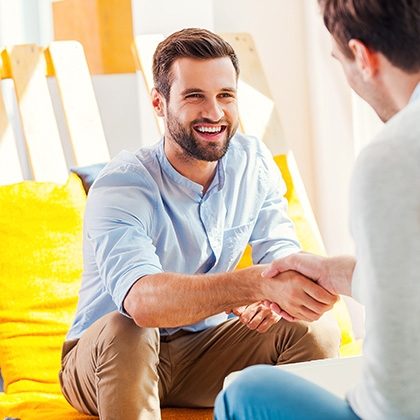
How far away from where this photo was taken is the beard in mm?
1913

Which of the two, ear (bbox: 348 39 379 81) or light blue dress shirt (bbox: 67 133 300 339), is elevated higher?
ear (bbox: 348 39 379 81)

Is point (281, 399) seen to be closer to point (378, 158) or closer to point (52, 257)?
point (378, 158)

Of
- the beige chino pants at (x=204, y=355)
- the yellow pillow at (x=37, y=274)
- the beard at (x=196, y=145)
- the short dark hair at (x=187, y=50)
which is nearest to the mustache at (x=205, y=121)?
the beard at (x=196, y=145)

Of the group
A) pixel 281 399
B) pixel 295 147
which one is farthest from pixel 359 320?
pixel 281 399

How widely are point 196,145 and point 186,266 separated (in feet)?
0.96

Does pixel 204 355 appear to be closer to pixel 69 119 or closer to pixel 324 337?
pixel 324 337

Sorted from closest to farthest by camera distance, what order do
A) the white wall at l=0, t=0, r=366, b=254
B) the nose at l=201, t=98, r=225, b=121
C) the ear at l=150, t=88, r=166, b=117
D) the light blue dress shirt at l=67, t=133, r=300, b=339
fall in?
the light blue dress shirt at l=67, t=133, r=300, b=339 → the nose at l=201, t=98, r=225, b=121 → the ear at l=150, t=88, r=166, b=117 → the white wall at l=0, t=0, r=366, b=254

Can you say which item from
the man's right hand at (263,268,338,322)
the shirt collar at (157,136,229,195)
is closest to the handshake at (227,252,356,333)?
the man's right hand at (263,268,338,322)

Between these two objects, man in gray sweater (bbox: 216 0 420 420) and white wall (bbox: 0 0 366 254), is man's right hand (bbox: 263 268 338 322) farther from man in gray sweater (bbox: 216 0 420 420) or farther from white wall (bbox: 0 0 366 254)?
white wall (bbox: 0 0 366 254)

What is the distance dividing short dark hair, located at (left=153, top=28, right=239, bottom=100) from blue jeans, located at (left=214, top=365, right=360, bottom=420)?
1061 mm

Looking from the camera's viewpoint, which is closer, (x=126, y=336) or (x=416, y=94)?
(x=416, y=94)

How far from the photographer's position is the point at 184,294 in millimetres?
1594

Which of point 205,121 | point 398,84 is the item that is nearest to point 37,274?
point 205,121

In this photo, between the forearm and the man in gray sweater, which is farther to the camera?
the forearm
